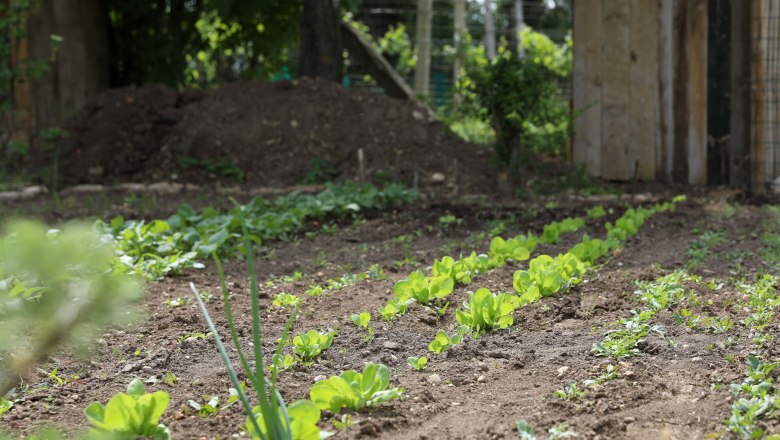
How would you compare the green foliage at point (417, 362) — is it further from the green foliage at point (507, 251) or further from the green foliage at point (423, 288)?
the green foliage at point (507, 251)

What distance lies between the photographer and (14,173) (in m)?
Answer: 9.55

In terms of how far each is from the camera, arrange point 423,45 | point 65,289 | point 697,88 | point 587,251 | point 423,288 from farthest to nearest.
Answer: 1. point 423,45
2. point 697,88
3. point 587,251
4. point 423,288
5. point 65,289

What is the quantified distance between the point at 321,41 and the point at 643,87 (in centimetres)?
362

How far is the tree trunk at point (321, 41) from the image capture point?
1045 centimetres

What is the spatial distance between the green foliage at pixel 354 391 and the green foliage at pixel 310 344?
1.73 ft

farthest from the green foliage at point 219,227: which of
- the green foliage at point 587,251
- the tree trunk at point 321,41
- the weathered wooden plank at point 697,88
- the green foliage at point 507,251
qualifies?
the tree trunk at point 321,41

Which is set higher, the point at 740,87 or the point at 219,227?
the point at 740,87

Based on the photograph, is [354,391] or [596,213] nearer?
[354,391]

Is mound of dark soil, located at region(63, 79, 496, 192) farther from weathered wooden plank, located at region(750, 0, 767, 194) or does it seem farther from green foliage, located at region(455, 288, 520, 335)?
green foliage, located at region(455, 288, 520, 335)

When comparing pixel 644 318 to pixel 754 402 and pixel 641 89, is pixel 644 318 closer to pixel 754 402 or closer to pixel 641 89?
pixel 754 402

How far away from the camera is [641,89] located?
8.67 metres

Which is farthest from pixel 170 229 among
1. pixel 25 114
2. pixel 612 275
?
pixel 25 114

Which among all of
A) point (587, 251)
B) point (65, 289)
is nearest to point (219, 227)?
point (587, 251)

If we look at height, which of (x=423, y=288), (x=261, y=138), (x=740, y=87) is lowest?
(x=423, y=288)
